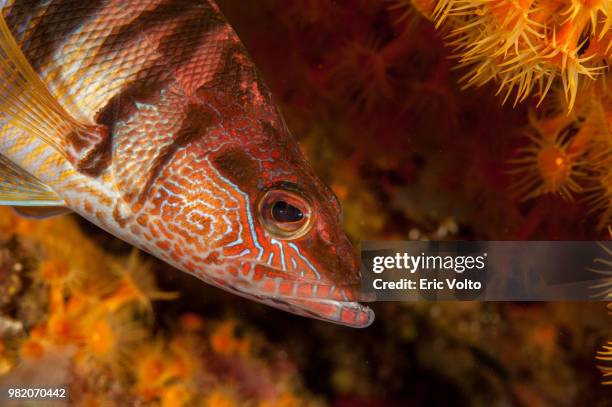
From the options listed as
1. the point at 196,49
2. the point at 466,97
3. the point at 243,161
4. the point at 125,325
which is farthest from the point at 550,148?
the point at 125,325

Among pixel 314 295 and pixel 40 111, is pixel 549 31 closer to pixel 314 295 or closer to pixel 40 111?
pixel 314 295

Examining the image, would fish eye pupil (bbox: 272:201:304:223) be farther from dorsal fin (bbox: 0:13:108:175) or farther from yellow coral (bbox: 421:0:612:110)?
yellow coral (bbox: 421:0:612:110)


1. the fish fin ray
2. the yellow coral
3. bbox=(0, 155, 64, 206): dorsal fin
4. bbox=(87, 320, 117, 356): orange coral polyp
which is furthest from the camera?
bbox=(87, 320, 117, 356): orange coral polyp

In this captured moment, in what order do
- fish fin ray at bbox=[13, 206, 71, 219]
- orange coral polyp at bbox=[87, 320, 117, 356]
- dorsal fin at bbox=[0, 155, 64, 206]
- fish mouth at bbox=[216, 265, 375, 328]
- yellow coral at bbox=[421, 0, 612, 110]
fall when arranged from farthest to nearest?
orange coral polyp at bbox=[87, 320, 117, 356], fish fin ray at bbox=[13, 206, 71, 219], dorsal fin at bbox=[0, 155, 64, 206], fish mouth at bbox=[216, 265, 375, 328], yellow coral at bbox=[421, 0, 612, 110]

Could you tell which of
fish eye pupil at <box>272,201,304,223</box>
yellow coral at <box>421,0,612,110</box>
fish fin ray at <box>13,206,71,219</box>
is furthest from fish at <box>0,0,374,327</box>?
yellow coral at <box>421,0,612,110</box>

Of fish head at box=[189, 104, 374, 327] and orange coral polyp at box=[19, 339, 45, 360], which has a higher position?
fish head at box=[189, 104, 374, 327]

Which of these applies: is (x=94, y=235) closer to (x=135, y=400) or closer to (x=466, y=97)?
(x=135, y=400)

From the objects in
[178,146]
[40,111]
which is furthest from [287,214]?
[40,111]
